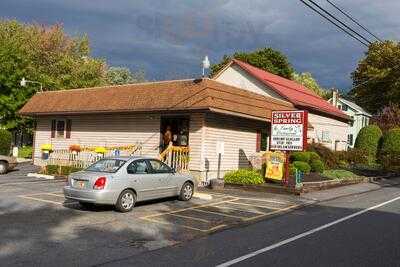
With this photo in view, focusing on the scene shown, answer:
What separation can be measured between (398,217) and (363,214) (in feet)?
3.20

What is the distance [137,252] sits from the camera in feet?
33.3

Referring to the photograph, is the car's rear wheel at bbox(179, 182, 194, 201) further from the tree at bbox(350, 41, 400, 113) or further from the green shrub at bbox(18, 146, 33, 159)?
the tree at bbox(350, 41, 400, 113)

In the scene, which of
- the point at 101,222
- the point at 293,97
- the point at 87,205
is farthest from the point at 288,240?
the point at 293,97

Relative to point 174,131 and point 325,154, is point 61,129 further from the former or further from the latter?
point 325,154

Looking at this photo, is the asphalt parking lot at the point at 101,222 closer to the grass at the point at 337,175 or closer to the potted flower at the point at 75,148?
the potted flower at the point at 75,148

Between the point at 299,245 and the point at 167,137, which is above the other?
the point at 167,137

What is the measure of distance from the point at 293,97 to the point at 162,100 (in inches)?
Result: 492

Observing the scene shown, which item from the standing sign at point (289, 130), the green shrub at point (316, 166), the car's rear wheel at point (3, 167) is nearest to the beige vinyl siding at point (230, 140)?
the standing sign at point (289, 130)

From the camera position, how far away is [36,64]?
49531mm

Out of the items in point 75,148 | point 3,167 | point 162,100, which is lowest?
point 3,167

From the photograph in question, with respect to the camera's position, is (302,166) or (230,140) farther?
(302,166)

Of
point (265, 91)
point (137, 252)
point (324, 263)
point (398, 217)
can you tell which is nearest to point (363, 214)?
point (398, 217)

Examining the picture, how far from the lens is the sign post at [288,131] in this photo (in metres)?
21.0

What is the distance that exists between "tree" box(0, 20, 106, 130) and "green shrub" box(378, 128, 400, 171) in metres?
25.9
